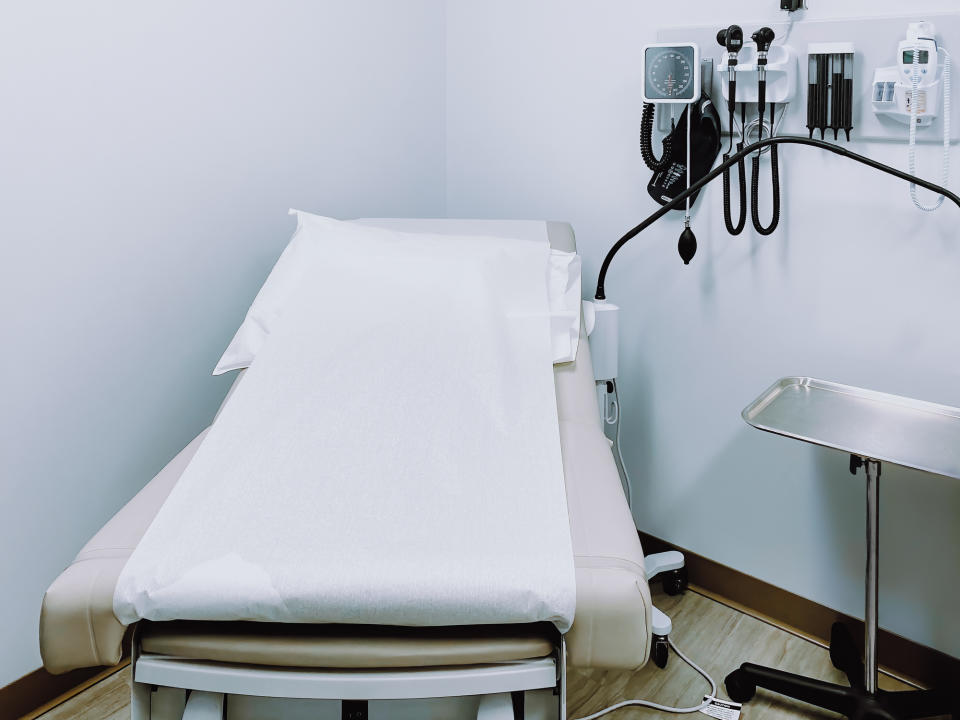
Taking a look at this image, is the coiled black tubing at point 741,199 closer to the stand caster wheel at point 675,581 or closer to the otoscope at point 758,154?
the otoscope at point 758,154

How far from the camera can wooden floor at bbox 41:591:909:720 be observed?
62.9 inches

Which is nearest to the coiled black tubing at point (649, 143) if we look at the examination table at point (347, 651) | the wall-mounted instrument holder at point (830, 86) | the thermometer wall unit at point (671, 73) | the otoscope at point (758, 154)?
the thermometer wall unit at point (671, 73)

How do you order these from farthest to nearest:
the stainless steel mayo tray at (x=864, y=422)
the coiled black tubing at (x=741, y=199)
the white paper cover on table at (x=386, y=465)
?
the coiled black tubing at (x=741, y=199) → the stainless steel mayo tray at (x=864, y=422) → the white paper cover on table at (x=386, y=465)

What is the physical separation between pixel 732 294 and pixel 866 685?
0.77 metres

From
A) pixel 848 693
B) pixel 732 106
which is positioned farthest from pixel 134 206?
pixel 848 693

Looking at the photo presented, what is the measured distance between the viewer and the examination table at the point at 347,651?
3.26 feet

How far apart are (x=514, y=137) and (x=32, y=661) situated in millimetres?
1536

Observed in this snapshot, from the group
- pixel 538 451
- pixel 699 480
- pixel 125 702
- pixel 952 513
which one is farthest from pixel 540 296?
pixel 125 702

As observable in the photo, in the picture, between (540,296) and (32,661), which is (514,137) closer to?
(540,296)

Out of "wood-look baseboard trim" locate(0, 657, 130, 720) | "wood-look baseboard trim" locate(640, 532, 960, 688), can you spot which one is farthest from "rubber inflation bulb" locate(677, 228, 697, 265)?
"wood-look baseboard trim" locate(0, 657, 130, 720)

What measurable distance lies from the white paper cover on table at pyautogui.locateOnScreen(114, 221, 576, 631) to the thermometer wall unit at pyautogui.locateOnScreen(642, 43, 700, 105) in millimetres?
387

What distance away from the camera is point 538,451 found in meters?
1.23

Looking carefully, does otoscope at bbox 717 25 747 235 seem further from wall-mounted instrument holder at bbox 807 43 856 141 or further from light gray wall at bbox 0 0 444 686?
light gray wall at bbox 0 0 444 686

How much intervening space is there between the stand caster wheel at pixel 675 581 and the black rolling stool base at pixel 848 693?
323 millimetres
